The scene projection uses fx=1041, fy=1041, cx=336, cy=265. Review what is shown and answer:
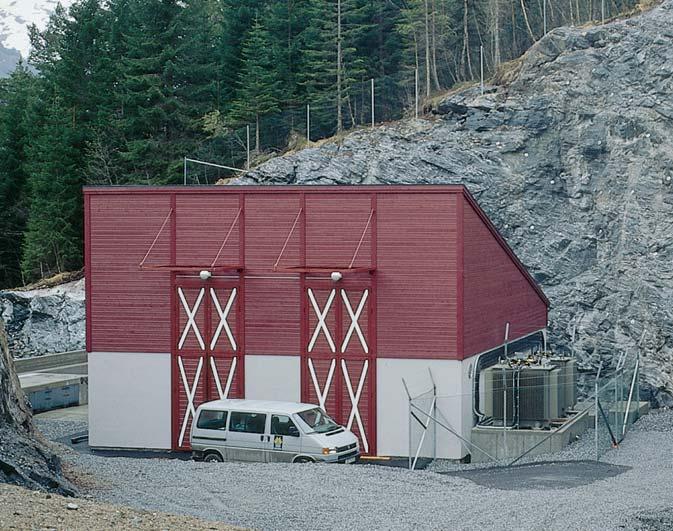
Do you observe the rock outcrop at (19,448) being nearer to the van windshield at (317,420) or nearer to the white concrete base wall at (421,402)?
the van windshield at (317,420)

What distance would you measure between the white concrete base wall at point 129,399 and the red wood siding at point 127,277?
0.37 m

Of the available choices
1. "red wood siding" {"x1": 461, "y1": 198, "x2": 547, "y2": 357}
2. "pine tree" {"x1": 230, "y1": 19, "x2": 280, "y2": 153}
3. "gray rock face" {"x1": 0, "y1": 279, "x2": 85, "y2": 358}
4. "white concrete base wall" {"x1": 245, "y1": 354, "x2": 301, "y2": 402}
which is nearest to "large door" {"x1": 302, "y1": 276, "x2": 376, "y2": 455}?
"white concrete base wall" {"x1": 245, "y1": 354, "x2": 301, "y2": 402}

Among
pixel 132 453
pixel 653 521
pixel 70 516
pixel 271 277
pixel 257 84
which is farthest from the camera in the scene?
pixel 257 84

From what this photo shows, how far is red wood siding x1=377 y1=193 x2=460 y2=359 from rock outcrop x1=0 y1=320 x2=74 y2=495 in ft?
30.7

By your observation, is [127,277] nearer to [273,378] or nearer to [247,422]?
[273,378]

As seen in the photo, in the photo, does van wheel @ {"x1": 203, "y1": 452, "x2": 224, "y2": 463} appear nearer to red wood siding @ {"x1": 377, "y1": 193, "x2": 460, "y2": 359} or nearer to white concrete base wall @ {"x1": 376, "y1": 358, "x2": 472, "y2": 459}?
white concrete base wall @ {"x1": 376, "y1": 358, "x2": 472, "y2": 459}

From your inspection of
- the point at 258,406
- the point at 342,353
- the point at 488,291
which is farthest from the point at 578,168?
the point at 258,406

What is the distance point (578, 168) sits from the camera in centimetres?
4322

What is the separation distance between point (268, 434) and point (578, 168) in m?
24.0

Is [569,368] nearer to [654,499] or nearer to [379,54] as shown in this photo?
[654,499]

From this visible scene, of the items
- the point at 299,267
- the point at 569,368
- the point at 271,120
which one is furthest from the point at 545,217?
the point at 271,120

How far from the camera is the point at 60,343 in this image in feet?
175

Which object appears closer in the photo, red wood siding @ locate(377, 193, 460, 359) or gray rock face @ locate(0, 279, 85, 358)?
red wood siding @ locate(377, 193, 460, 359)

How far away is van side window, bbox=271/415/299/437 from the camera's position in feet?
77.2
